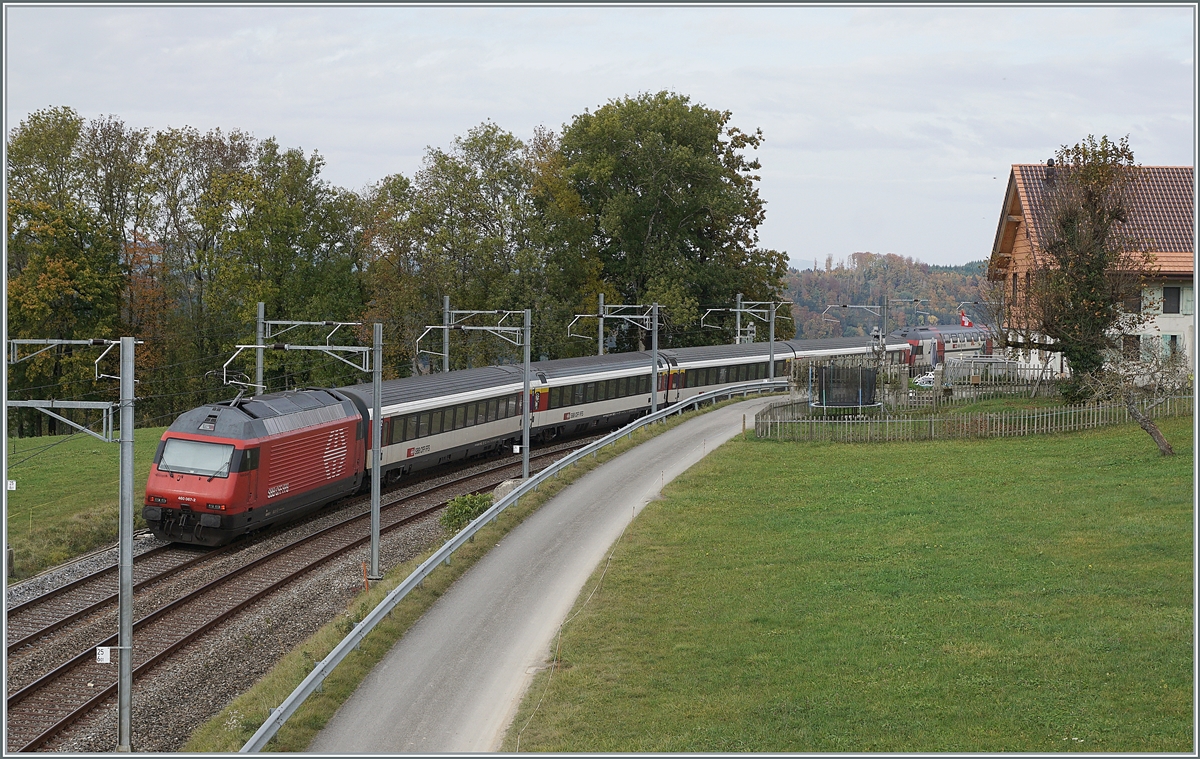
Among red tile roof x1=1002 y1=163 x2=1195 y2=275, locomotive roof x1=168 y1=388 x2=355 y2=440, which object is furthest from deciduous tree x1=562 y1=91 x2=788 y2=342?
locomotive roof x1=168 y1=388 x2=355 y2=440

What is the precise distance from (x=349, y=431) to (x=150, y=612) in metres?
10.4

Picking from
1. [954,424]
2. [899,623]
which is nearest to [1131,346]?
[954,424]

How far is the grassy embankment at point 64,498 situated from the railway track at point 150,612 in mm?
3000

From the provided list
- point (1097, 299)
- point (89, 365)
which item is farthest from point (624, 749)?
point (89, 365)

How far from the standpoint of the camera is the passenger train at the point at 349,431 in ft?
95.1

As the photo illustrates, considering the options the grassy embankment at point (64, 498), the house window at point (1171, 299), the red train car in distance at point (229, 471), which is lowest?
the grassy embankment at point (64, 498)

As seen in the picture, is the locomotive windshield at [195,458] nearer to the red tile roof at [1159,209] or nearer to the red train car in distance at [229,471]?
the red train car in distance at [229,471]

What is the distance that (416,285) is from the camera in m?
63.4

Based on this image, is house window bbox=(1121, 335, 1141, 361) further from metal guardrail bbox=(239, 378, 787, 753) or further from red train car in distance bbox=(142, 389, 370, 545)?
red train car in distance bbox=(142, 389, 370, 545)

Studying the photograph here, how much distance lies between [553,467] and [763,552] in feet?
40.5

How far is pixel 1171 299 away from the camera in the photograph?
158 feet

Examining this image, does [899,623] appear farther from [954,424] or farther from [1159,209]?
[1159,209]

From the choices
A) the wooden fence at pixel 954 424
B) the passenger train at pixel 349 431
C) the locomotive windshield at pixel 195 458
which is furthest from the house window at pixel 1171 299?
the locomotive windshield at pixel 195 458

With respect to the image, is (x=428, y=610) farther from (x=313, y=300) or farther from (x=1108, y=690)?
(x=313, y=300)
